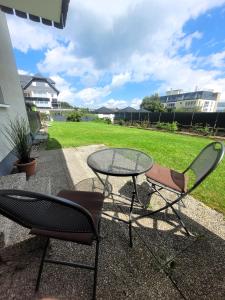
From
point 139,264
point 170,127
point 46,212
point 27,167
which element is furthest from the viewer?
point 170,127

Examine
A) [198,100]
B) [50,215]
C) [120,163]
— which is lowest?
[120,163]

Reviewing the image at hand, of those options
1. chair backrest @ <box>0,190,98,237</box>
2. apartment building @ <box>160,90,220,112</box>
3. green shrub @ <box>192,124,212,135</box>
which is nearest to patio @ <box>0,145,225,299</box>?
chair backrest @ <box>0,190,98,237</box>

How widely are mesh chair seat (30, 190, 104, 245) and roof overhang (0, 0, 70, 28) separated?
3393mm

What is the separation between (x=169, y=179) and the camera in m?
1.94

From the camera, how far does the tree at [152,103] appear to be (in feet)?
131

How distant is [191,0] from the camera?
3381mm

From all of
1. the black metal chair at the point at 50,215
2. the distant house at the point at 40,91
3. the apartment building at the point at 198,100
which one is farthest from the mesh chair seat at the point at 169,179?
the apartment building at the point at 198,100

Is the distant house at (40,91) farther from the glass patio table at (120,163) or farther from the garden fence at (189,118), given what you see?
the glass patio table at (120,163)

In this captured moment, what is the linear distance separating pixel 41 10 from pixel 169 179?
4.06 metres

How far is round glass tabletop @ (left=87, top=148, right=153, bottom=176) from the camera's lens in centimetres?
170

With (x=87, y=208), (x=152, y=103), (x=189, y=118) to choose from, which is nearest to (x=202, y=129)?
(x=189, y=118)

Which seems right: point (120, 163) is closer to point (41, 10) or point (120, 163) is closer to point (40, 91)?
point (41, 10)

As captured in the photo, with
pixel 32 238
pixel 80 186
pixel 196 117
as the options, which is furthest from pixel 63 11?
pixel 196 117

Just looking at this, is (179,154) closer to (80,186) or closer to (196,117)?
(80,186)
